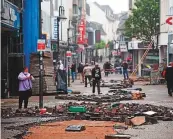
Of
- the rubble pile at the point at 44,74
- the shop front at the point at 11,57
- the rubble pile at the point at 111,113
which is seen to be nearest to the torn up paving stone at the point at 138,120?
the rubble pile at the point at 111,113

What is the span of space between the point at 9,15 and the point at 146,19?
29.8 meters

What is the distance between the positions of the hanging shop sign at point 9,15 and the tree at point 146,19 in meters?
26.3

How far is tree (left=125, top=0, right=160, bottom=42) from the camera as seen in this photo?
50.3m

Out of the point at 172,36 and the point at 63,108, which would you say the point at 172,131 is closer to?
the point at 63,108

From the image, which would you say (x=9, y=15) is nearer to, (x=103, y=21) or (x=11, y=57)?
(x=11, y=57)

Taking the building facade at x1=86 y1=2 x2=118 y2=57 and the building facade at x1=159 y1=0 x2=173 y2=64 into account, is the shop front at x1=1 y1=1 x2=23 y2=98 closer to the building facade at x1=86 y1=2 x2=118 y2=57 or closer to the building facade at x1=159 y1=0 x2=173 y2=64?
the building facade at x1=159 y1=0 x2=173 y2=64

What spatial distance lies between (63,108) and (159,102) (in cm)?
545

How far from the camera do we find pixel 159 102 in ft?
74.6

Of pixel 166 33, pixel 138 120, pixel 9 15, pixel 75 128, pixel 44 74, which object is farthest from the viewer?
pixel 166 33

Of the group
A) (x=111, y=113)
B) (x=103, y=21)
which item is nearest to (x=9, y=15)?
(x=111, y=113)

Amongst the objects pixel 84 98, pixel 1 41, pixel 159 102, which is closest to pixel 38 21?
pixel 1 41

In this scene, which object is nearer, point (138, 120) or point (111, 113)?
point (138, 120)

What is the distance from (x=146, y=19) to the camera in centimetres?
5056

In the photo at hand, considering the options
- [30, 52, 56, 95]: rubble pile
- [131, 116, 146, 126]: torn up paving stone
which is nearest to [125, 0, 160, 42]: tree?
[30, 52, 56, 95]: rubble pile
